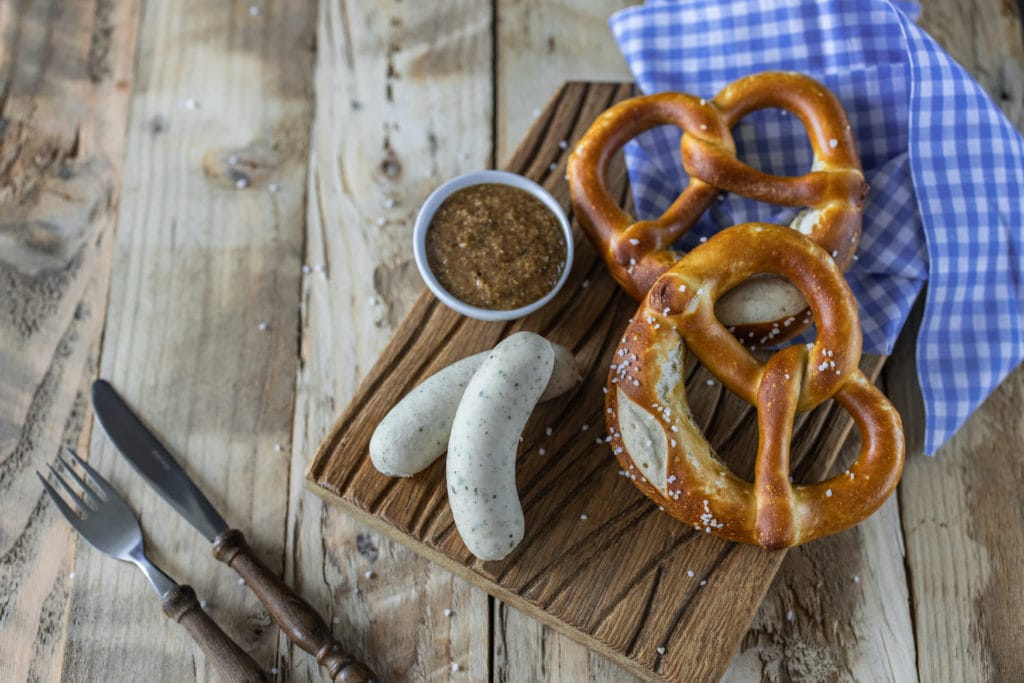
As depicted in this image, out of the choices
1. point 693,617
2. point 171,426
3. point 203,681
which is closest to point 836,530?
point 693,617

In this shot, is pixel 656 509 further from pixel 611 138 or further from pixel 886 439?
pixel 611 138

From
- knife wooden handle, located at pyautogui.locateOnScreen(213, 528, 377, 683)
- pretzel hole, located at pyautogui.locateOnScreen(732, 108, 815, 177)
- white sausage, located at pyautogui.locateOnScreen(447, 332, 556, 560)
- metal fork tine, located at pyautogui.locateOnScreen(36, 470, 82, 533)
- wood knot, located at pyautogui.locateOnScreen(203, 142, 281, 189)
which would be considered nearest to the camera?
white sausage, located at pyautogui.locateOnScreen(447, 332, 556, 560)

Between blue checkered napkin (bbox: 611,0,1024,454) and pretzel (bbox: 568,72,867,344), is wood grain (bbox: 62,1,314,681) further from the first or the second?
blue checkered napkin (bbox: 611,0,1024,454)

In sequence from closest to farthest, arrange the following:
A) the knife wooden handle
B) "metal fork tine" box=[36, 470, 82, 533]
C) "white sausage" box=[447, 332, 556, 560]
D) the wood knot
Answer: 1. "white sausage" box=[447, 332, 556, 560]
2. the knife wooden handle
3. "metal fork tine" box=[36, 470, 82, 533]
4. the wood knot

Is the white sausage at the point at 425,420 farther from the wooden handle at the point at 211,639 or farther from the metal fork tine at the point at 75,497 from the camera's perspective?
the metal fork tine at the point at 75,497

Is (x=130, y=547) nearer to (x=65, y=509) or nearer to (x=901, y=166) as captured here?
(x=65, y=509)

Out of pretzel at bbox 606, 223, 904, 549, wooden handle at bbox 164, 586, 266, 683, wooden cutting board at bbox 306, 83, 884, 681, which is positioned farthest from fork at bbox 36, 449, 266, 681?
pretzel at bbox 606, 223, 904, 549
